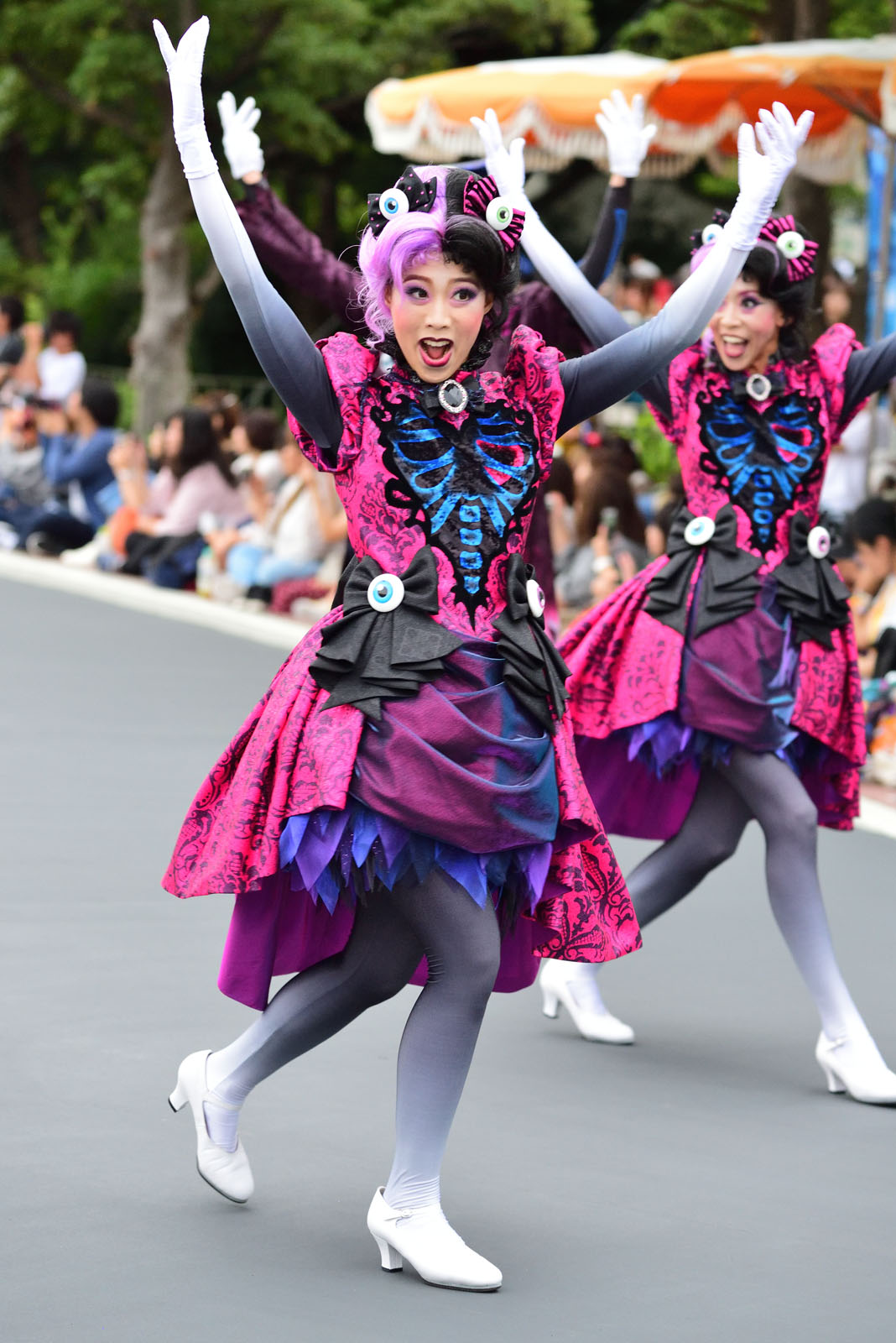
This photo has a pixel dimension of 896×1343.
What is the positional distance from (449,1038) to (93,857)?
3.43m

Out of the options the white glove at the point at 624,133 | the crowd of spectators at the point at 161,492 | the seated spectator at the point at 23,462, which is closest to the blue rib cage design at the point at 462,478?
the white glove at the point at 624,133

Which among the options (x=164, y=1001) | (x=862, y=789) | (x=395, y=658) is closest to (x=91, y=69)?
(x=862, y=789)

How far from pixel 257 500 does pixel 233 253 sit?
32.4 feet

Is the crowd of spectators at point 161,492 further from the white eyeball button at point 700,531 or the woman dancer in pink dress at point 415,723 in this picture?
the woman dancer in pink dress at point 415,723

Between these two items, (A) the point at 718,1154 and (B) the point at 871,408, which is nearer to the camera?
(A) the point at 718,1154

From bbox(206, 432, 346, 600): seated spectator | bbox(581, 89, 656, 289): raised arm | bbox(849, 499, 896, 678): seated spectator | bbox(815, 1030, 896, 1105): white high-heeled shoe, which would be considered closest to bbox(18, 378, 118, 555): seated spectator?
bbox(206, 432, 346, 600): seated spectator

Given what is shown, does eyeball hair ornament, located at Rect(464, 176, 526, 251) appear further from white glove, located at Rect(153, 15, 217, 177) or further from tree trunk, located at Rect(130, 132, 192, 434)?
tree trunk, located at Rect(130, 132, 192, 434)

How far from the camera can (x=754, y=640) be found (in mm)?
5203

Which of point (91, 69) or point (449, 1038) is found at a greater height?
point (91, 69)

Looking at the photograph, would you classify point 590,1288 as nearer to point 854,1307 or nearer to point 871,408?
point 854,1307

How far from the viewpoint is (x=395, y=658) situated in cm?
381

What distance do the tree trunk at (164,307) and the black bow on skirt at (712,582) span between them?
50.5 ft

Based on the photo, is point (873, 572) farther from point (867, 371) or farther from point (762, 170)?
point (762, 170)

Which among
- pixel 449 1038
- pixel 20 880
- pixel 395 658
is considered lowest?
pixel 20 880
